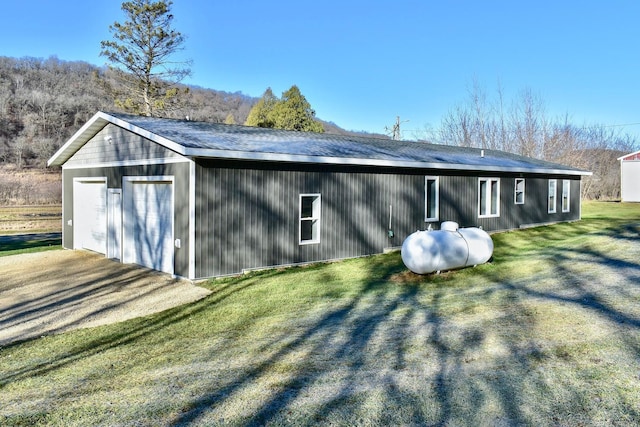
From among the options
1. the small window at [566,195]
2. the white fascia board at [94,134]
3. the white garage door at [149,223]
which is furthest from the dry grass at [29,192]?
the small window at [566,195]

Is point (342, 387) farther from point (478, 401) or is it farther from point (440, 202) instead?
point (440, 202)

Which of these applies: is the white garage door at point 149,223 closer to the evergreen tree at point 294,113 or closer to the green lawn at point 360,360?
the green lawn at point 360,360

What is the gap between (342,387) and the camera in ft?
14.8

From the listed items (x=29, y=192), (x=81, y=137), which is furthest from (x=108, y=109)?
(x=81, y=137)

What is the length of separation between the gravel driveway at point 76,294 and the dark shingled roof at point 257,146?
282cm

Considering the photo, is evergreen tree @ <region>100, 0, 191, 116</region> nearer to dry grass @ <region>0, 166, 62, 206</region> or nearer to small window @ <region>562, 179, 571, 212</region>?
dry grass @ <region>0, 166, 62, 206</region>

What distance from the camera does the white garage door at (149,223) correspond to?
11.2m

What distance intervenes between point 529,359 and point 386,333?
181 cm

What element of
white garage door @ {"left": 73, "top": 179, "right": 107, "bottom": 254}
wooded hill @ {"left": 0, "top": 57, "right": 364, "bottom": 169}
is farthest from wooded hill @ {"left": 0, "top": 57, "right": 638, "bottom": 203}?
white garage door @ {"left": 73, "top": 179, "right": 107, "bottom": 254}

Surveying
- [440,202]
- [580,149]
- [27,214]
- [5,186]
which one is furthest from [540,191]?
[5,186]

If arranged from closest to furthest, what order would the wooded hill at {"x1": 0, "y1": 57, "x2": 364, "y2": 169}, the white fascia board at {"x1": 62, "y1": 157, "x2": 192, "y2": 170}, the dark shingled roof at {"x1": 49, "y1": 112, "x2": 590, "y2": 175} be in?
the dark shingled roof at {"x1": 49, "y1": 112, "x2": 590, "y2": 175}, the white fascia board at {"x1": 62, "y1": 157, "x2": 192, "y2": 170}, the wooded hill at {"x1": 0, "y1": 57, "x2": 364, "y2": 169}

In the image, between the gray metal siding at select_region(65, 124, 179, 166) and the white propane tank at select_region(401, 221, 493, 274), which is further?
the gray metal siding at select_region(65, 124, 179, 166)

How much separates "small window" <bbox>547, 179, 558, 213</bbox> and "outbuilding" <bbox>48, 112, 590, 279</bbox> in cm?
453

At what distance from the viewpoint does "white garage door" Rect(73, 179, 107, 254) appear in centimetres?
1451
